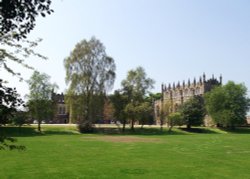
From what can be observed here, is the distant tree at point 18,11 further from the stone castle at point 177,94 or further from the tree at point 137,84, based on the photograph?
the stone castle at point 177,94

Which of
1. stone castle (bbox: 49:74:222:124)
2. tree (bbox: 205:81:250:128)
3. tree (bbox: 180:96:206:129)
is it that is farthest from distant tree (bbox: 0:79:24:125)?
stone castle (bbox: 49:74:222:124)

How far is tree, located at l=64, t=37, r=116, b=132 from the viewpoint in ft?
238

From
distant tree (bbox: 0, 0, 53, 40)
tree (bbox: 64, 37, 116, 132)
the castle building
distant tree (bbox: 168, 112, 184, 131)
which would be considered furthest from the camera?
the castle building

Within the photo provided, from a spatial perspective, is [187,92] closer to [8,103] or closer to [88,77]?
[88,77]

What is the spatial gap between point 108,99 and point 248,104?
44.6m

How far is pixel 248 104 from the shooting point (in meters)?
104

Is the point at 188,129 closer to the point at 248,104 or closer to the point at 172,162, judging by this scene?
the point at 248,104

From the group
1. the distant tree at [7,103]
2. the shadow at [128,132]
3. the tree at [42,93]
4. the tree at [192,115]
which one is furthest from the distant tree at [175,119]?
the distant tree at [7,103]

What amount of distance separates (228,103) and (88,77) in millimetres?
46740

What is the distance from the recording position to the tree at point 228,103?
99.2 m

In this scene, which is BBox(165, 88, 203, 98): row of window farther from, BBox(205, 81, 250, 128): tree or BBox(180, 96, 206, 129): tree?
BBox(180, 96, 206, 129): tree

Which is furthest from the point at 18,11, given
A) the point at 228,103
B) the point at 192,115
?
the point at 228,103

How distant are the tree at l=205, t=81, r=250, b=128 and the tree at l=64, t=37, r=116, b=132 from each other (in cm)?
3892

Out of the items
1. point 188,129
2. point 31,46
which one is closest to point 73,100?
point 188,129
